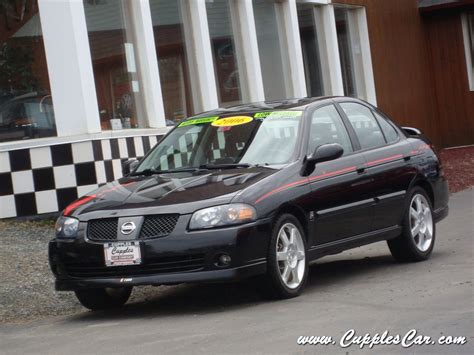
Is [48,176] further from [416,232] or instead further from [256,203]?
[256,203]

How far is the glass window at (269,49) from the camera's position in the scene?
18.2 m

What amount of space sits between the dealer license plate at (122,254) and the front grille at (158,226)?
99 mm

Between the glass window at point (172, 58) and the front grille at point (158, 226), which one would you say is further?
the glass window at point (172, 58)

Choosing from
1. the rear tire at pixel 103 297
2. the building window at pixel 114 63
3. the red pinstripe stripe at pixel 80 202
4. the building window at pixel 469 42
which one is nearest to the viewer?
the red pinstripe stripe at pixel 80 202

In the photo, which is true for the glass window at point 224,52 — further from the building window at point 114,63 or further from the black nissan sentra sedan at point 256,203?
the black nissan sentra sedan at point 256,203

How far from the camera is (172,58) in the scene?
15516mm

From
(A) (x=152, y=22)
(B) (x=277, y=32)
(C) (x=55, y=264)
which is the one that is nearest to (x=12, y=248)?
(C) (x=55, y=264)

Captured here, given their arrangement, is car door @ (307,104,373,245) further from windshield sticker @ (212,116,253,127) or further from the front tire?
windshield sticker @ (212,116,253,127)

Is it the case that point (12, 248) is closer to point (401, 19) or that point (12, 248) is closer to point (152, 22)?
point (152, 22)

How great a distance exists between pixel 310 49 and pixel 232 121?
35.2 feet

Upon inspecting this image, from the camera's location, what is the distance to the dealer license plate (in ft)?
25.7

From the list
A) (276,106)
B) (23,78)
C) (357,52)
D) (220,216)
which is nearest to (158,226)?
(220,216)

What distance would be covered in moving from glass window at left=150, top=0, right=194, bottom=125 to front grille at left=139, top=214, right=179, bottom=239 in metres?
7.25

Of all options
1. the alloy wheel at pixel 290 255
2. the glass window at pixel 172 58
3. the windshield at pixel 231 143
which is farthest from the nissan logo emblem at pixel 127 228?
the glass window at pixel 172 58
